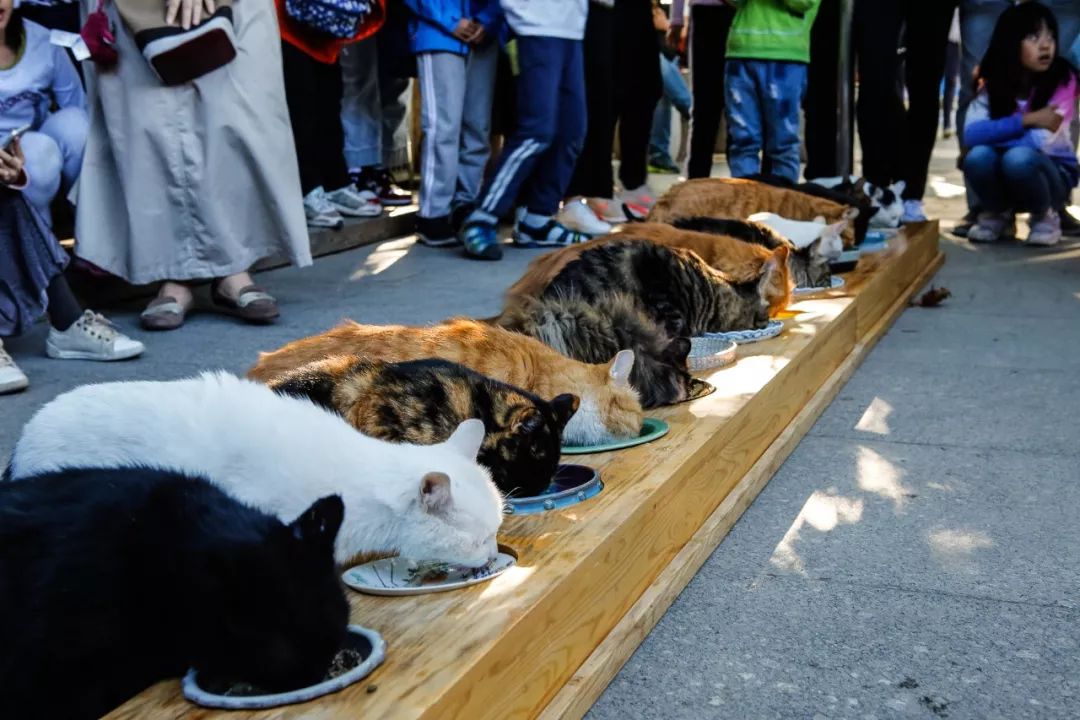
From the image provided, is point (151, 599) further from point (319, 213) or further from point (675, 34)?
point (675, 34)

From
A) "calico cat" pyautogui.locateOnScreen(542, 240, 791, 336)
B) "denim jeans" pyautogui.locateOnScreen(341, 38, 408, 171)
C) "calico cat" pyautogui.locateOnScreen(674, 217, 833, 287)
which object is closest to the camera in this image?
"calico cat" pyautogui.locateOnScreen(542, 240, 791, 336)

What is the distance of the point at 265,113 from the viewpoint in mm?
5328

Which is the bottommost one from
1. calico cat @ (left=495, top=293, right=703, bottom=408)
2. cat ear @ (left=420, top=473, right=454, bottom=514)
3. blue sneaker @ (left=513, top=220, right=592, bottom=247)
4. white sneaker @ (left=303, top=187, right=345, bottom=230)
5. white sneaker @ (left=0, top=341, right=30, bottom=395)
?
blue sneaker @ (left=513, top=220, right=592, bottom=247)

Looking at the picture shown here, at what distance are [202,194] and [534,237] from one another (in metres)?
3.05

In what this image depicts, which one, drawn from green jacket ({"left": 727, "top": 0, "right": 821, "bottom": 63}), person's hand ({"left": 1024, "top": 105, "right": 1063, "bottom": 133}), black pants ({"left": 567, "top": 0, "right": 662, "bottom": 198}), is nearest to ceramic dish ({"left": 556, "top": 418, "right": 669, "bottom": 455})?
green jacket ({"left": 727, "top": 0, "right": 821, "bottom": 63})

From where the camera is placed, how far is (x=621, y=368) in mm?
3506

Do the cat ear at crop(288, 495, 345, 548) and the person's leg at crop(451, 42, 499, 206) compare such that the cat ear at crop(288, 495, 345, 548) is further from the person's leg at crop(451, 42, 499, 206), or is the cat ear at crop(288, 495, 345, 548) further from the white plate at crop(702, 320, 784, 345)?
the person's leg at crop(451, 42, 499, 206)

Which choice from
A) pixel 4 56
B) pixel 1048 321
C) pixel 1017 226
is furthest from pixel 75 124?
pixel 1017 226

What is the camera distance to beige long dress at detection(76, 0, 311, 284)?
5098mm

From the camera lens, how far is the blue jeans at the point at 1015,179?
7.93m

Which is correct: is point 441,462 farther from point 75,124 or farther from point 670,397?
point 75,124

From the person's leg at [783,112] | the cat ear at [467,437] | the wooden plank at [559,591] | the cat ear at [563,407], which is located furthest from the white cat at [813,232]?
the cat ear at [467,437]

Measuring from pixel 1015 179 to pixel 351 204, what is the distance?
4321mm

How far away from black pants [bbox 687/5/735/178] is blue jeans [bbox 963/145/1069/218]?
5.71 feet
